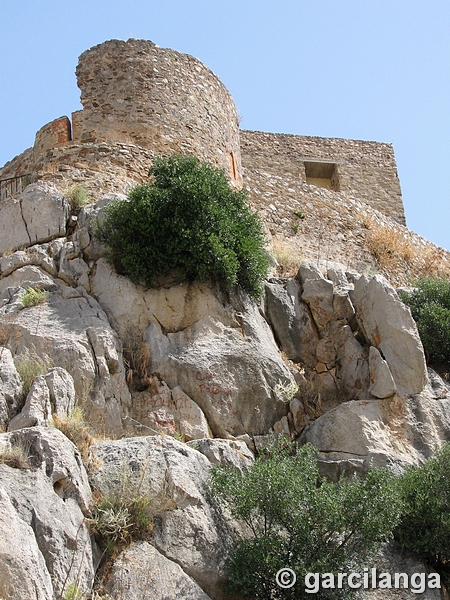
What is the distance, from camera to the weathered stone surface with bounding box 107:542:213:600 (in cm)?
716

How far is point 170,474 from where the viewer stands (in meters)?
8.12

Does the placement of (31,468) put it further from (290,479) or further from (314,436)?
(314,436)

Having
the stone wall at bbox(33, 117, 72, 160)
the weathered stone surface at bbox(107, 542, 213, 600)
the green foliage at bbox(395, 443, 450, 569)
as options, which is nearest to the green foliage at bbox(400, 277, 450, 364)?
the green foliage at bbox(395, 443, 450, 569)

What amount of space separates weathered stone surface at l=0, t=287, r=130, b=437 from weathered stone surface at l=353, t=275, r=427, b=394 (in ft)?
11.0

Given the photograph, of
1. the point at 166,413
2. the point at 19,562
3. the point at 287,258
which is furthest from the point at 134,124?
the point at 19,562

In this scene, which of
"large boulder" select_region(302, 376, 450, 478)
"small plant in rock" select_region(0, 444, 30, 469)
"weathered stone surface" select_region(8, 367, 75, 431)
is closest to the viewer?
"small plant in rock" select_region(0, 444, 30, 469)

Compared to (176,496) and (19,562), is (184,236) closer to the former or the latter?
(176,496)

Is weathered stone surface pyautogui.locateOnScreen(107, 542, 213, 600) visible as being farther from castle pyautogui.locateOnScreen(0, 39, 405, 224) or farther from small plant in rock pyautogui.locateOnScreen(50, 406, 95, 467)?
castle pyautogui.locateOnScreen(0, 39, 405, 224)

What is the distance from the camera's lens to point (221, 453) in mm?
8945

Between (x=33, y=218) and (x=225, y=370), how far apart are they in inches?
150

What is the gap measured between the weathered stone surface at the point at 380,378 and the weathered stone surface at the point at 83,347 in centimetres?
306

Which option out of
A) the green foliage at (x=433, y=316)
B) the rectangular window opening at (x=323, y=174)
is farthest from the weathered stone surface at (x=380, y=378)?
the rectangular window opening at (x=323, y=174)

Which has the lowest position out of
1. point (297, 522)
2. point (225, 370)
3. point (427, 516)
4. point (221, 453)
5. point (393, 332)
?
point (427, 516)

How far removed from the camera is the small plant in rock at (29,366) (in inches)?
349
